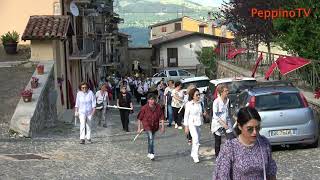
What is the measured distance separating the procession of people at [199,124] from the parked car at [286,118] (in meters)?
0.86

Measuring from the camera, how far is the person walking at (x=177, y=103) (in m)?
19.7

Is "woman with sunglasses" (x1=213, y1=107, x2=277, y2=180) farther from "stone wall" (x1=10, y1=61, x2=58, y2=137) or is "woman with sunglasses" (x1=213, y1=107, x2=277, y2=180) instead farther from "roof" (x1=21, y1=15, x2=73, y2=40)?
A: "roof" (x1=21, y1=15, x2=73, y2=40)

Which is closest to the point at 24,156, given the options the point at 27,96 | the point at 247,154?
the point at 27,96

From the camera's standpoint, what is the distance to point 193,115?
41.0ft

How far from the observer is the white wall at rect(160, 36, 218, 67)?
7456 centimetres

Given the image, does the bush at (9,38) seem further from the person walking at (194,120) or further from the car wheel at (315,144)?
the car wheel at (315,144)

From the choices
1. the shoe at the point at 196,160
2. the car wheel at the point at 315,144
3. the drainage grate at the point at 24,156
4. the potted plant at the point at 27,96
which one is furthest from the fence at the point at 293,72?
the drainage grate at the point at 24,156

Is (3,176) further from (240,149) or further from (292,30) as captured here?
Answer: (292,30)

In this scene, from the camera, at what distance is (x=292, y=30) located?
62.5ft

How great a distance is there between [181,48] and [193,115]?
63.4 metres

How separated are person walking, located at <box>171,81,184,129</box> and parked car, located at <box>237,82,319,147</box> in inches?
258

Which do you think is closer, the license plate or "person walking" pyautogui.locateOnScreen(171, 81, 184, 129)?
the license plate

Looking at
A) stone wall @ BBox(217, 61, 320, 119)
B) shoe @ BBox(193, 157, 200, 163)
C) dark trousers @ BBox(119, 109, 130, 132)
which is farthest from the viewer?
dark trousers @ BBox(119, 109, 130, 132)

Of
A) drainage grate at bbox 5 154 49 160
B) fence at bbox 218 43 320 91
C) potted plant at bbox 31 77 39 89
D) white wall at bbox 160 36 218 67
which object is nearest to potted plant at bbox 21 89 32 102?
potted plant at bbox 31 77 39 89
